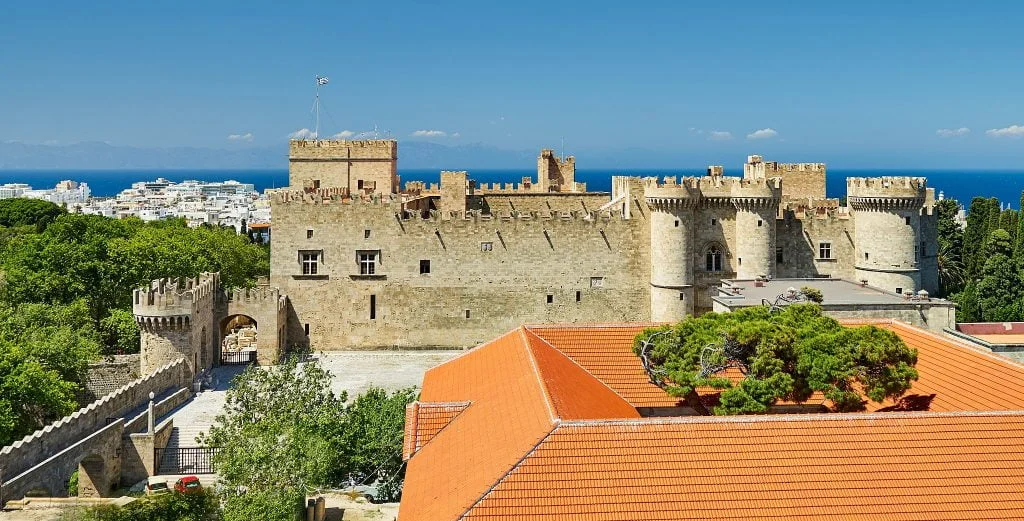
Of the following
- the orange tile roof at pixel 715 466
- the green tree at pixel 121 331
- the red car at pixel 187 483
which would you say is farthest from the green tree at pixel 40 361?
the orange tile roof at pixel 715 466

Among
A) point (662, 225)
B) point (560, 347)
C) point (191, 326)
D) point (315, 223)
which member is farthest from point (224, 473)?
point (662, 225)

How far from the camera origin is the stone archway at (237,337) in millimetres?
45594

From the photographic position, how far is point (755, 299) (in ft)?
123

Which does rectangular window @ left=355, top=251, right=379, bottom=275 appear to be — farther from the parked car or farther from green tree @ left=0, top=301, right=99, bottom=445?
the parked car

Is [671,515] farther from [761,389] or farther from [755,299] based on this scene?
[755,299]

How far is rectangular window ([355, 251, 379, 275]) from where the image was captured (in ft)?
153

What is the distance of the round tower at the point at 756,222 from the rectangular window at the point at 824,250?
11.7 ft

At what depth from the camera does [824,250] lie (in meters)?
47.7

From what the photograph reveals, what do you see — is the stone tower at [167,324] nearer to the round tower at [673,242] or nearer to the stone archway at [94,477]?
the stone archway at [94,477]

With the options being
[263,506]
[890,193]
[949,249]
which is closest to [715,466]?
[263,506]

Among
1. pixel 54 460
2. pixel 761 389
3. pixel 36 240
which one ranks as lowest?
pixel 54 460

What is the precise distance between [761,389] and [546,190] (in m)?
34.2

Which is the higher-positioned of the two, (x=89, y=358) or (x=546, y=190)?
(x=546, y=190)

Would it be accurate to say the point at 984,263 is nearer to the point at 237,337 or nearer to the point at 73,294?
the point at 237,337
